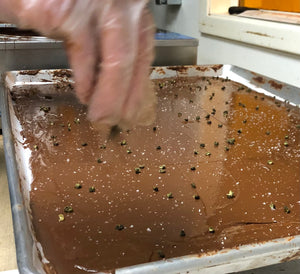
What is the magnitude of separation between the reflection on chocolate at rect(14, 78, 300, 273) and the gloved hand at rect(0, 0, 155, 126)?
7 cm

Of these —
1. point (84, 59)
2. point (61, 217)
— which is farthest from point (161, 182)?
point (84, 59)

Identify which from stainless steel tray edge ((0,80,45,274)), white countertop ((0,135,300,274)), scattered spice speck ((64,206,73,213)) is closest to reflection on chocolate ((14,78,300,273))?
scattered spice speck ((64,206,73,213))

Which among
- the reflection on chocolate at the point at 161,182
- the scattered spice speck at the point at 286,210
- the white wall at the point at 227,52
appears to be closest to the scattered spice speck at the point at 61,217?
the reflection on chocolate at the point at 161,182

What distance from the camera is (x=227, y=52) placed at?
2.74 metres

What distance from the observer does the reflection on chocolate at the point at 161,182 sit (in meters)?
1.03

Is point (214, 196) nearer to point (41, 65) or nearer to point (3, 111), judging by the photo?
point (3, 111)

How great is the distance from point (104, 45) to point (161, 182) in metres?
0.80

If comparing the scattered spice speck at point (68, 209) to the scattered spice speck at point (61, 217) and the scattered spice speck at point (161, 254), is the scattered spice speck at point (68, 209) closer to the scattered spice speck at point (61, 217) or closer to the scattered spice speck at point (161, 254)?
the scattered spice speck at point (61, 217)

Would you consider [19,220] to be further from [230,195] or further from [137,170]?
[230,195]

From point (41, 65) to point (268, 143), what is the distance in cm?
139

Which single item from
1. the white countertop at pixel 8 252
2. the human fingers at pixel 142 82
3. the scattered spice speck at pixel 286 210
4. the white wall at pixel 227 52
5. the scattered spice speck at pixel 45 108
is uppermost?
the human fingers at pixel 142 82

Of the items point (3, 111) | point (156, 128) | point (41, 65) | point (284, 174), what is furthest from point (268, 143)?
point (41, 65)

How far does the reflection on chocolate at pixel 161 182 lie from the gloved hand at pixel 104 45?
0.23 feet

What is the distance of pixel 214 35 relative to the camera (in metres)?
2.83
